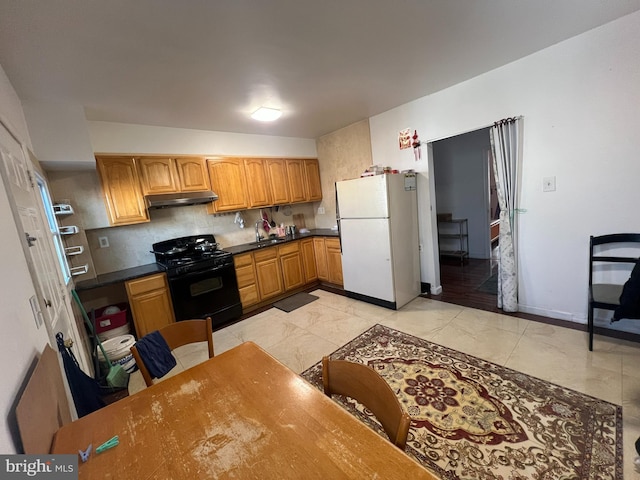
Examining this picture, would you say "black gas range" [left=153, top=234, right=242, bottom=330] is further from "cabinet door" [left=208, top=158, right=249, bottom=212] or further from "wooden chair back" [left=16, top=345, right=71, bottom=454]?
"wooden chair back" [left=16, top=345, right=71, bottom=454]

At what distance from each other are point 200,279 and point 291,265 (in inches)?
56.2

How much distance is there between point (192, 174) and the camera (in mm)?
3367

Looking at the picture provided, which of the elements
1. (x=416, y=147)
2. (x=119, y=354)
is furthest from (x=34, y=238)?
(x=416, y=147)

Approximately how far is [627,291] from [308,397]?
215 cm

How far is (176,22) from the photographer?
60.7 inches

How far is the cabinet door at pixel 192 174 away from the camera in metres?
3.28

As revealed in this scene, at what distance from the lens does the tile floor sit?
1786 mm

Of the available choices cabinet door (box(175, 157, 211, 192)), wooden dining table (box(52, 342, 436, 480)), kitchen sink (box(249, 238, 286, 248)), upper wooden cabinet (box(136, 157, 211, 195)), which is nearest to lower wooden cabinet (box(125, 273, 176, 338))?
upper wooden cabinet (box(136, 157, 211, 195))

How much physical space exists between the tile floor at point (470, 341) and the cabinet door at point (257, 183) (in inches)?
64.1

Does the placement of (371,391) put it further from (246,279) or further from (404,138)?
(404,138)

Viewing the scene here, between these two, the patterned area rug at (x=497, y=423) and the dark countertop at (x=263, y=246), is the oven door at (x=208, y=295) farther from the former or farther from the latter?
the patterned area rug at (x=497, y=423)

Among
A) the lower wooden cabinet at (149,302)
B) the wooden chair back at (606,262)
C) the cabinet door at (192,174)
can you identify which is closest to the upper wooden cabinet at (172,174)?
the cabinet door at (192,174)

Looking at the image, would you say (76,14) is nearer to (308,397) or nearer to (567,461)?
(308,397)

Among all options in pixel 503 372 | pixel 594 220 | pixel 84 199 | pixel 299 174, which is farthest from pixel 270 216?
pixel 594 220
